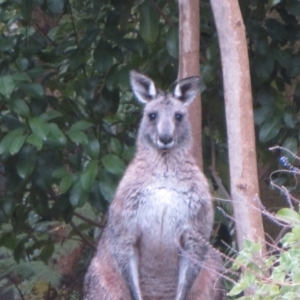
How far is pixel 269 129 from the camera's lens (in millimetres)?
6281

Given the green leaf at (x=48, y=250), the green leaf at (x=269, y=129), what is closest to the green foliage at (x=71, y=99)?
the green leaf at (x=48, y=250)

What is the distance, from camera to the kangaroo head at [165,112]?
572cm

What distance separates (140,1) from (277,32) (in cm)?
97

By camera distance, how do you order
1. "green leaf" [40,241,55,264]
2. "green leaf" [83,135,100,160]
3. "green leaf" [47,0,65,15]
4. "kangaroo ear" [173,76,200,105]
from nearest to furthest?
"kangaroo ear" [173,76,200,105], "green leaf" [83,135,100,160], "green leaf" [47,0,65,15], "green leaf" [40,241,55,264]

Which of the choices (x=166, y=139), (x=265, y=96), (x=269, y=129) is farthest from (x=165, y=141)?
(x=265, y=96)

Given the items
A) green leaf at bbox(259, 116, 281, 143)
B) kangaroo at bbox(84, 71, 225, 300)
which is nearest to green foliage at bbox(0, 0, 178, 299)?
kangaroo at bbox(84, 71, 225, 300)

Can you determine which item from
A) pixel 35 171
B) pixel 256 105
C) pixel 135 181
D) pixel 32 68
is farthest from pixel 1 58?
pixel 256 105

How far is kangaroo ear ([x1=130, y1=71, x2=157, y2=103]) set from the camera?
230 inches

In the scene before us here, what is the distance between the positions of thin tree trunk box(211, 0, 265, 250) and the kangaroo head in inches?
19.8

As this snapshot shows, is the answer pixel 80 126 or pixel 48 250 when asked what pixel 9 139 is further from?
pixel 48 250

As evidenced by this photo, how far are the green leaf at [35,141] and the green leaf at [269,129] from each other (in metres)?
1.46

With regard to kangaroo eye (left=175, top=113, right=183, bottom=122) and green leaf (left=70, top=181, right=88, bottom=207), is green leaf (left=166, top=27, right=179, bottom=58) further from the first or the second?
green leaf (left=70, top=181, right=88, bottom=207)

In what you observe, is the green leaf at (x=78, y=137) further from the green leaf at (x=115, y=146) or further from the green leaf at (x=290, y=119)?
the green leaf at (x=290, y=119)

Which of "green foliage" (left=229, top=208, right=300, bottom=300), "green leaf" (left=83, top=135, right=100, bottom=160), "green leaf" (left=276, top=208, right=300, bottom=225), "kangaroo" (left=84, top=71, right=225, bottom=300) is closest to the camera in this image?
"green foliage" (left=229, top=208, right=300, bottom=300)
